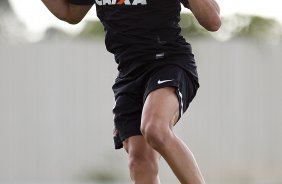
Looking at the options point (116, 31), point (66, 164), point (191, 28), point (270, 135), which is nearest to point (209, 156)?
point (270, 135)

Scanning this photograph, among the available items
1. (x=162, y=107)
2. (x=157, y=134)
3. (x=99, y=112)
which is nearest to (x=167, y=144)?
(x=157, y=134)

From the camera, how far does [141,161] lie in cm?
448

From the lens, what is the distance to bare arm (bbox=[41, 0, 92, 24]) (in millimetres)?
4758

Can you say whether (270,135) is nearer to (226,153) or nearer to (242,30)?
(226,153)

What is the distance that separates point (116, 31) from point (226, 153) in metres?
6.86

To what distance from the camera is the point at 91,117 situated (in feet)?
36.2

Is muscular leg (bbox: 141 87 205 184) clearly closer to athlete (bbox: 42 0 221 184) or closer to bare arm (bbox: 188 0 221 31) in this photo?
athlete (bbox: 42 0 221 184)

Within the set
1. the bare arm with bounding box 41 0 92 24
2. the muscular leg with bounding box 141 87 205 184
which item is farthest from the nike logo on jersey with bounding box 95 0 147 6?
the muscular leg with bounding box 141 87 205 184

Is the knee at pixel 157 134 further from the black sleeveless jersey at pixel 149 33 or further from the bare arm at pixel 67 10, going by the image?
the bare arm at pixel 67 10

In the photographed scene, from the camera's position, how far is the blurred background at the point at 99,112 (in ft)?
35.7

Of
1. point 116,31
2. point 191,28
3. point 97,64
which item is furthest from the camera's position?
point 191,28

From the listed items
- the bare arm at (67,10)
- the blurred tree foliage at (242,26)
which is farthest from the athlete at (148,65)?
the blurred tree foliage at (242,26)

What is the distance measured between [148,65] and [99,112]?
6.69 m

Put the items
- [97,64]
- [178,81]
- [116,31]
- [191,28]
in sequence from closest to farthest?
[178,81], [116,31], [97,64], [191,28]
